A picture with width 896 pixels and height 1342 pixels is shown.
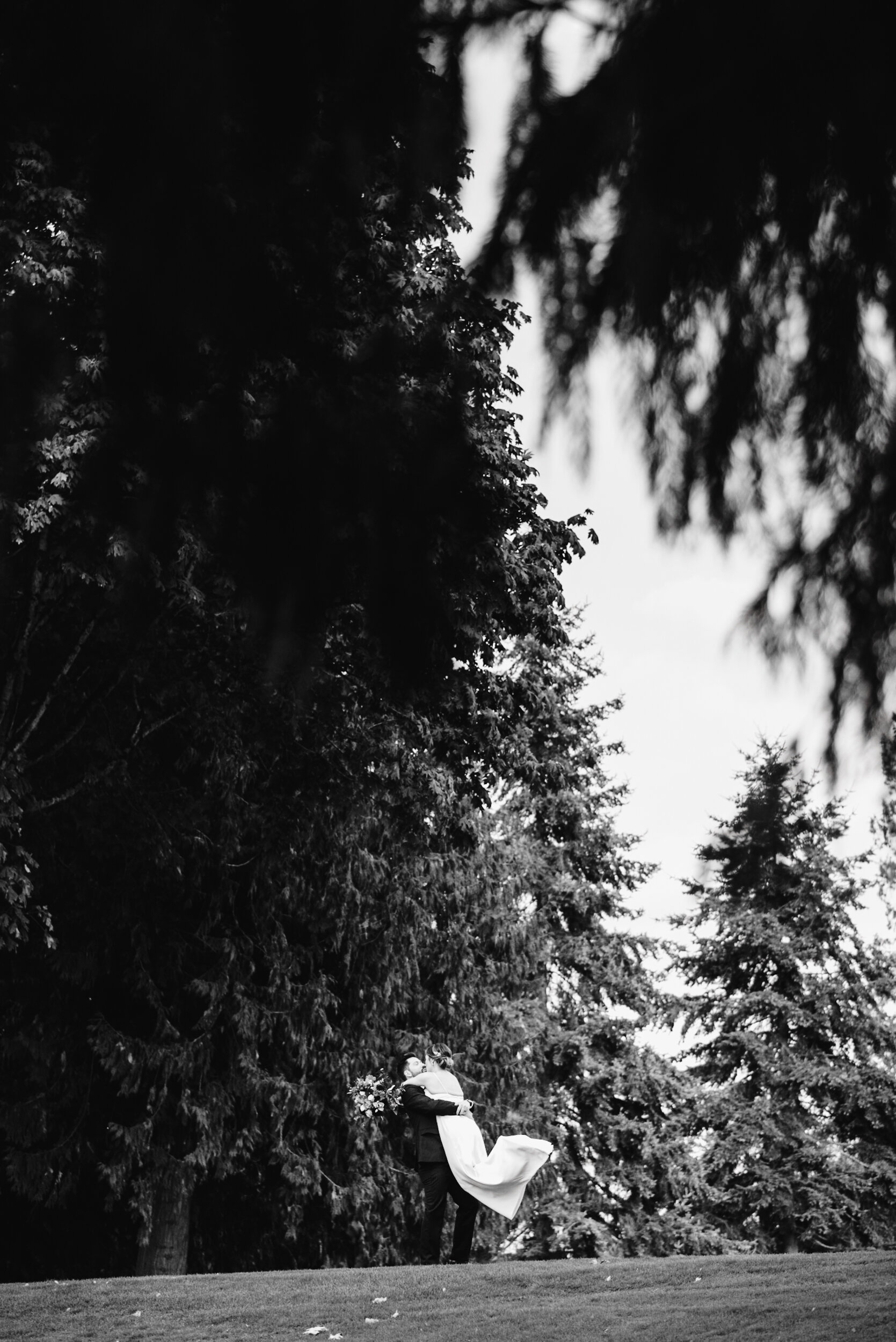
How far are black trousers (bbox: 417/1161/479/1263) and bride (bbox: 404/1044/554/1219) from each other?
10 cm

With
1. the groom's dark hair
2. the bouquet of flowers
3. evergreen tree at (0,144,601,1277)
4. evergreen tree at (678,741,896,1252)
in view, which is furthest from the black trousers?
evergreen tree at (678,741,896,1252)

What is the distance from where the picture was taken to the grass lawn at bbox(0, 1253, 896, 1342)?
260 inches

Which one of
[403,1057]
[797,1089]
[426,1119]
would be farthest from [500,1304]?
[797,1089]

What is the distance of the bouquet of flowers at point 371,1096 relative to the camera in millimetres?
17969

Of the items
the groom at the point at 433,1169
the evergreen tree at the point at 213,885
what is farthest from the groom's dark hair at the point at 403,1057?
the groom at the point at 433,1169

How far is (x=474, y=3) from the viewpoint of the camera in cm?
242

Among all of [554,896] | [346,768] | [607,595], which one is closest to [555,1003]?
[554,896]

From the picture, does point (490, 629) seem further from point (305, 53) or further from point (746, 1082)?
point (746, 1082)

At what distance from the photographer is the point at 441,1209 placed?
1012 centimetres

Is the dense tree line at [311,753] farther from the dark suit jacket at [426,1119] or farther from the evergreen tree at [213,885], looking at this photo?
the dark suit jacket at [426,1119]

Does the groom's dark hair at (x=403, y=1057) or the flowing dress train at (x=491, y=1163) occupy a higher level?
the groom's dark hair at (x=403, y=1057)

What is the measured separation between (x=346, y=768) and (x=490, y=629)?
2.14 m

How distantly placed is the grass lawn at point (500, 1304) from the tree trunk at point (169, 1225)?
695 centimetres

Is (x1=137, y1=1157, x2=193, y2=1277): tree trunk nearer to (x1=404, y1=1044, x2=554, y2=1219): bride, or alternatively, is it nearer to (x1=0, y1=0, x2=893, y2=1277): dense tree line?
(x1=0, y1=0, x2=893, y2=1277): dense tree line
